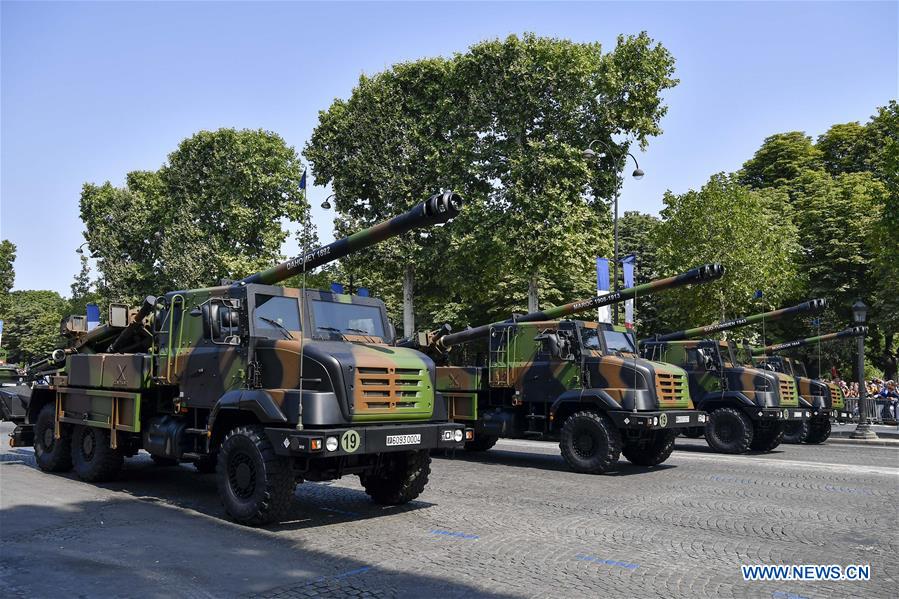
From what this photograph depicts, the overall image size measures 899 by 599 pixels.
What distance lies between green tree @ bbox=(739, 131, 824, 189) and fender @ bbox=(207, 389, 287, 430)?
135ft

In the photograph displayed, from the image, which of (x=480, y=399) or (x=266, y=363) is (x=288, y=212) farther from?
(x=266, y=363)

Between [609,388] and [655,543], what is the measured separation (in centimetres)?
571

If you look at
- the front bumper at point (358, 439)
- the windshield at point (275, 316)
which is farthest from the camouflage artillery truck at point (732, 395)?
the windshield at point (275, 316)

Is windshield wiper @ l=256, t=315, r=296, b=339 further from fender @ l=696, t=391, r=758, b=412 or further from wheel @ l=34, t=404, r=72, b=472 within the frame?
fender @ l=696, t=391, r=758, b=412

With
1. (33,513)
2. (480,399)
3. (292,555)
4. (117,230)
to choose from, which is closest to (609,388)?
(480,399)

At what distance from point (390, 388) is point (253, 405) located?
151 cm

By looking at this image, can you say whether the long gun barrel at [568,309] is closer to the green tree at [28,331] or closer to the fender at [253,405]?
the fender at [253,405]

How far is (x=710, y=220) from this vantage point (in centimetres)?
3066

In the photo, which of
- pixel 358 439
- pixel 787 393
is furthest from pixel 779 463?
pixel 358 439

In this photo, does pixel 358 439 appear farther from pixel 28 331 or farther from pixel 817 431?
pixel 28 331

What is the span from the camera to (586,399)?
43.7 ft

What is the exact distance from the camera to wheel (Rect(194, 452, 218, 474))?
9.60m

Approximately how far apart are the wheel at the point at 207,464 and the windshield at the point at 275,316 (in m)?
1.79

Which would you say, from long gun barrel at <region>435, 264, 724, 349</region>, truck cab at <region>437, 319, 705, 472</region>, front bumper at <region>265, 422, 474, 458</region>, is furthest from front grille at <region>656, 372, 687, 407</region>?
front bumper at <region>265, 422, 474, 458</region>
